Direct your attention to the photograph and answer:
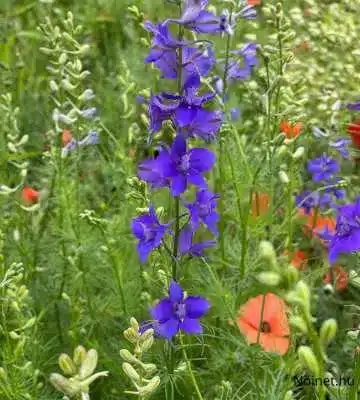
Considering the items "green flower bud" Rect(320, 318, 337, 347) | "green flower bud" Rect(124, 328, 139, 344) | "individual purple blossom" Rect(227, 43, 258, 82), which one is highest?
"individual purple blossom" Rect(227, 43, 258, 82)

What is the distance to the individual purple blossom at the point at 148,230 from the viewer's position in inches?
50.2

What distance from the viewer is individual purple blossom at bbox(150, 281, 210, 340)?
1282 millimetres

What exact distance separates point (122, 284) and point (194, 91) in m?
0.68

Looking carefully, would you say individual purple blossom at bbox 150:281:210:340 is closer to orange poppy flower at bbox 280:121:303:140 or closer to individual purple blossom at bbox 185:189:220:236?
individual purple blossom at bbox 185:189:220:236

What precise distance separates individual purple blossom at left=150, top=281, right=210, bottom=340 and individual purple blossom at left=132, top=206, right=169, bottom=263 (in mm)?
65

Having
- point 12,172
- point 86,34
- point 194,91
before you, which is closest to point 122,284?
point 12,172

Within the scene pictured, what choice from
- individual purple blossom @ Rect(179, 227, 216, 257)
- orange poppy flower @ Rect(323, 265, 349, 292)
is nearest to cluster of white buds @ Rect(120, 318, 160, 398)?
individual purple blossom @ Rect(179, 227, 216, 257)

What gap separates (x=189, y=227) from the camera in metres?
1.33

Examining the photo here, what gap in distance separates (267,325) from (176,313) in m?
0.64

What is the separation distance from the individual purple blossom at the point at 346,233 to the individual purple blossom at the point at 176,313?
8.5 inches

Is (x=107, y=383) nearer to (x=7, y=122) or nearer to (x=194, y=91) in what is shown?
(x=7, y=122)

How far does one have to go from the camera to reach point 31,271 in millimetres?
1889

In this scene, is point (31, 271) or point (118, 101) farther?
point (118, 101)

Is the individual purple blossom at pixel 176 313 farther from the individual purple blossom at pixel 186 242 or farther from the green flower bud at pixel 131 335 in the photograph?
the green flower bud at pixel 131 335
